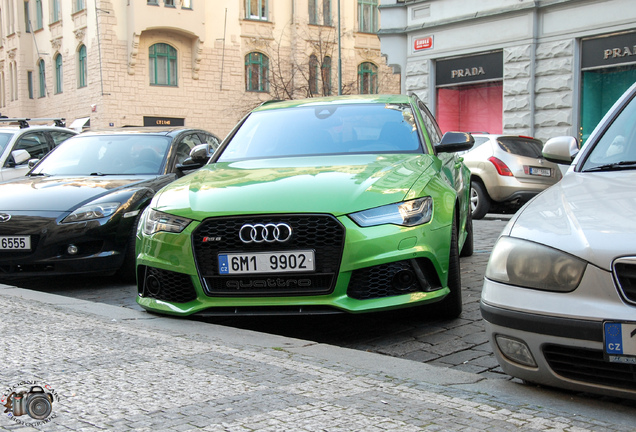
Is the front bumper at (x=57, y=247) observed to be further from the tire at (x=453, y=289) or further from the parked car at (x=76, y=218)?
the tire at (x=453, y=289)

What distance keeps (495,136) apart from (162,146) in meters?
7.15

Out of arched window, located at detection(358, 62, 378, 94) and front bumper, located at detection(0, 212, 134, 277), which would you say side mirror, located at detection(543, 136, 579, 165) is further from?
arched window, located at detection(358, 62, 378, 94)

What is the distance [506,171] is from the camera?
1349cm

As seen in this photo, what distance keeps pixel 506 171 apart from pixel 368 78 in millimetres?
28926

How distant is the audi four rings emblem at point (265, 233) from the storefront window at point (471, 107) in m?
16.0

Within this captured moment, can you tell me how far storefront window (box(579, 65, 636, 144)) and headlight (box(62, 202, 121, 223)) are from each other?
12.9m

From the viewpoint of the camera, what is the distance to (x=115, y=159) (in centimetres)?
824

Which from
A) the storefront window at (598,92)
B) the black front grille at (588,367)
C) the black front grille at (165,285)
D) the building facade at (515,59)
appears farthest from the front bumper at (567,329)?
the storefront window at (598,92)

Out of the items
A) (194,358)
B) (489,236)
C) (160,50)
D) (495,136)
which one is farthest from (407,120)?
(160,50)

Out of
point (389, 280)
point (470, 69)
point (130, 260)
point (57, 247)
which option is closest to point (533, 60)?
point (470, 69)

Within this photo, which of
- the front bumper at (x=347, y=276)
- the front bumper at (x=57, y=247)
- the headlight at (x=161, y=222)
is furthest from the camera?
the front bumper at (x=57, y=247)

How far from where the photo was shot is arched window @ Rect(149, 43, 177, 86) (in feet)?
118

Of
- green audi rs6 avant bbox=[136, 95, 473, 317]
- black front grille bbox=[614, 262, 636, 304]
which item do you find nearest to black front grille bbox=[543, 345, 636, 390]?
black front grille bbox=[614, 262, 636, 304]

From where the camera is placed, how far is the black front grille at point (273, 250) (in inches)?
181
